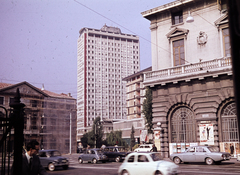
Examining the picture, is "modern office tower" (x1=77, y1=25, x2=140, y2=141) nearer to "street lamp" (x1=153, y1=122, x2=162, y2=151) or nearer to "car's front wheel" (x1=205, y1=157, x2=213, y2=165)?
"street lamp" (x1=153, y1=122, x2=162, y2=151)

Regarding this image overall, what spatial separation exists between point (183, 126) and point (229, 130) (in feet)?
14.5

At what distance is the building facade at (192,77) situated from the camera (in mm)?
24656

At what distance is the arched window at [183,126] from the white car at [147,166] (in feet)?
44.6

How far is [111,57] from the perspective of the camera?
153m

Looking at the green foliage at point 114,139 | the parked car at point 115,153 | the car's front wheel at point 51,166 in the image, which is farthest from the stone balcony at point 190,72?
→ the green foliage at point 114,139

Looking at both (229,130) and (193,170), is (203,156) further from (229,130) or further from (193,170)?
(229,130)

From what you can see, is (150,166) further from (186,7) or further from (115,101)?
(115,101)

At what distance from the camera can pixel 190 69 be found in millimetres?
26562

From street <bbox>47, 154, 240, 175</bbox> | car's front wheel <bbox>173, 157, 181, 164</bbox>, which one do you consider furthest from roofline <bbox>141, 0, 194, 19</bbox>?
street <bbox>47, 154, 240, 175</bbox>

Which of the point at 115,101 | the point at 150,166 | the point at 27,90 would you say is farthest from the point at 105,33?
the point at 150,166

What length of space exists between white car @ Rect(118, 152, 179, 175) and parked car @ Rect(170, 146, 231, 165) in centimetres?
812

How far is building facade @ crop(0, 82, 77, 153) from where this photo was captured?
5706 centimetres

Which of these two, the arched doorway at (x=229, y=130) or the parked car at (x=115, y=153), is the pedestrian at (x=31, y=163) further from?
the parked car at (x=115, y=153)

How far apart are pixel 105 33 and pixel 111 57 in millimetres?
13124
